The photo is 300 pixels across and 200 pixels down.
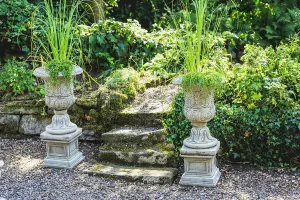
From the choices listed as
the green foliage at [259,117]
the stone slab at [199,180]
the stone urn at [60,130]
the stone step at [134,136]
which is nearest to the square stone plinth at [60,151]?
the stone urn at [60,130]

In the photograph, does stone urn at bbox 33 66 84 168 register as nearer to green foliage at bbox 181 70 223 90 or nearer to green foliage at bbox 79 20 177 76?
green foliage at bbox 181 70 223 90

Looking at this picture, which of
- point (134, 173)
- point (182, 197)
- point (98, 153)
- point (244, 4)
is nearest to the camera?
point (182, 197)

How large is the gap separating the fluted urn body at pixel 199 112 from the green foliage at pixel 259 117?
0.52m

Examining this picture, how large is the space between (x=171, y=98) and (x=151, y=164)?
1191 millimetres

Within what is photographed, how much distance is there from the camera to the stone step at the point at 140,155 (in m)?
6.20

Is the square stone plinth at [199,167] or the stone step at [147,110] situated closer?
the square stone plinth at [199,167]

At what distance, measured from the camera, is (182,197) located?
5.55 m

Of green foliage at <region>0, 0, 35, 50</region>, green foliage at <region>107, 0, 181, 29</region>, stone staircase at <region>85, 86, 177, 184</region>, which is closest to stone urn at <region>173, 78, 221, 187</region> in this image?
stone staircase at <region>85, 86, 177, 184</region>

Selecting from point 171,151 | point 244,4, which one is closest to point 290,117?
point 171,151

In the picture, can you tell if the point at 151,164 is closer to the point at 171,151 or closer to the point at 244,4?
the point at 171,151

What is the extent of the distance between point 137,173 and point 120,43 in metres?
2.96

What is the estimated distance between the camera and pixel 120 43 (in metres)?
8.45

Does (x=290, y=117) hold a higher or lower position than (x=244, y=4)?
lower

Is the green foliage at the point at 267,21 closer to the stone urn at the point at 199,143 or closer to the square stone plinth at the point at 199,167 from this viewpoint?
the stone urn at the point at 199,143
